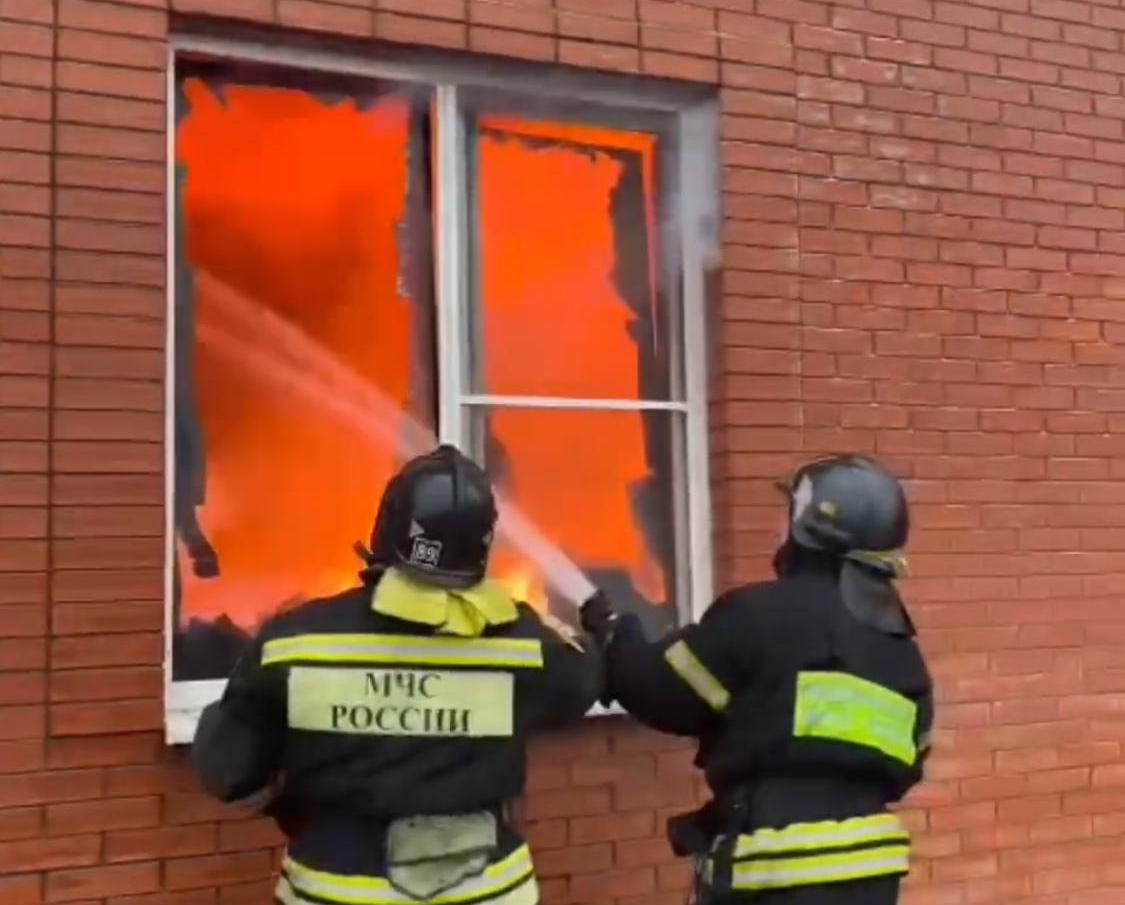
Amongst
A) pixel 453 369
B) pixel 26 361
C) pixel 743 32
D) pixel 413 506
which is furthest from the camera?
pixel 743 32

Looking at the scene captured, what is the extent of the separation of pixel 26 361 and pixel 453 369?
120cm

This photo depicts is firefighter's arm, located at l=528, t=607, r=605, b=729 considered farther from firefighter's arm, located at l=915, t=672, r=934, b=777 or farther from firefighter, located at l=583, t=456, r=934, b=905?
firefighter's arm, located at l=915, t=672, r=934, b=777

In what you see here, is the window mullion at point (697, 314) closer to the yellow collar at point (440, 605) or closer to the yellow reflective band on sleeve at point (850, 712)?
the yellow reflective band on sleeve at point (850, 712)

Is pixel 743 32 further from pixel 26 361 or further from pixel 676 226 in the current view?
pixel 26 361

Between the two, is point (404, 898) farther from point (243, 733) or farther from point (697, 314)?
point (697, 314)

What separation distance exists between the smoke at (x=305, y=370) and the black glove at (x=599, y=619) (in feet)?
2.06

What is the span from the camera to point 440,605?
3.12 m

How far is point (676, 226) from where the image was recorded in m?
4.88

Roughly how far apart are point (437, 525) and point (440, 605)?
0.52ft

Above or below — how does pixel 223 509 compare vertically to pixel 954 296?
below

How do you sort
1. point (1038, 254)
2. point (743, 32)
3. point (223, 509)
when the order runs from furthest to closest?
1. point (1038, 254)
2. point (743, 32)
3. point (223, 509)

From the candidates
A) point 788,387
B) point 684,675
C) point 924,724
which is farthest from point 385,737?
point 788,387

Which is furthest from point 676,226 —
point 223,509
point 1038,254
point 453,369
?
point 223,509

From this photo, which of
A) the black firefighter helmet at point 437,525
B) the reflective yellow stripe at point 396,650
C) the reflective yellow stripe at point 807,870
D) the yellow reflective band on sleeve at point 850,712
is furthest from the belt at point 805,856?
the black firefighter helmet at point 437,525
